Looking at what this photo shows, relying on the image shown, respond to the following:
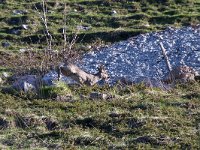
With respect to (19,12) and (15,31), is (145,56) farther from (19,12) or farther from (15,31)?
(19,12)

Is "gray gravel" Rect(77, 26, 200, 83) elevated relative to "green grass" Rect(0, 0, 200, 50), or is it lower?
lower

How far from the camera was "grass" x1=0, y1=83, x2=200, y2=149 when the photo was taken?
38.2ft

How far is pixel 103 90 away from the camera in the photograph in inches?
631

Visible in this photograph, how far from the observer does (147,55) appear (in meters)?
20.9

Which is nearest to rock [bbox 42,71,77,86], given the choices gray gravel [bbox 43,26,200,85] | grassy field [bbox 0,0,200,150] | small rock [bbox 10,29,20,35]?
gray gravel [bbox 43,26,200,85]

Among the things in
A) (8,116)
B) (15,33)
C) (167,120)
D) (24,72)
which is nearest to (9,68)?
(24,72)

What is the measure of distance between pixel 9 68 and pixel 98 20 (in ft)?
23.7

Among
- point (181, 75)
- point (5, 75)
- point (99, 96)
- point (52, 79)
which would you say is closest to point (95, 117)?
point (99, 96)

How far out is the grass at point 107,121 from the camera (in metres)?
11.6

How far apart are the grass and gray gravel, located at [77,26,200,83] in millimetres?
2979

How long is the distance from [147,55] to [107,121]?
8.42 metres

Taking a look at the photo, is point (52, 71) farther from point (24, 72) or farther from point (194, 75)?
point (194, 75)

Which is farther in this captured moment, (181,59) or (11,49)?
(11,49)

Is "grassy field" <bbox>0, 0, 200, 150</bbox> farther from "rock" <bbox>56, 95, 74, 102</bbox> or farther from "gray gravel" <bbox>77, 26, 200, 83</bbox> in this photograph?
"gray gravel" <bbox>77, 26, 200, 83</bbox>
